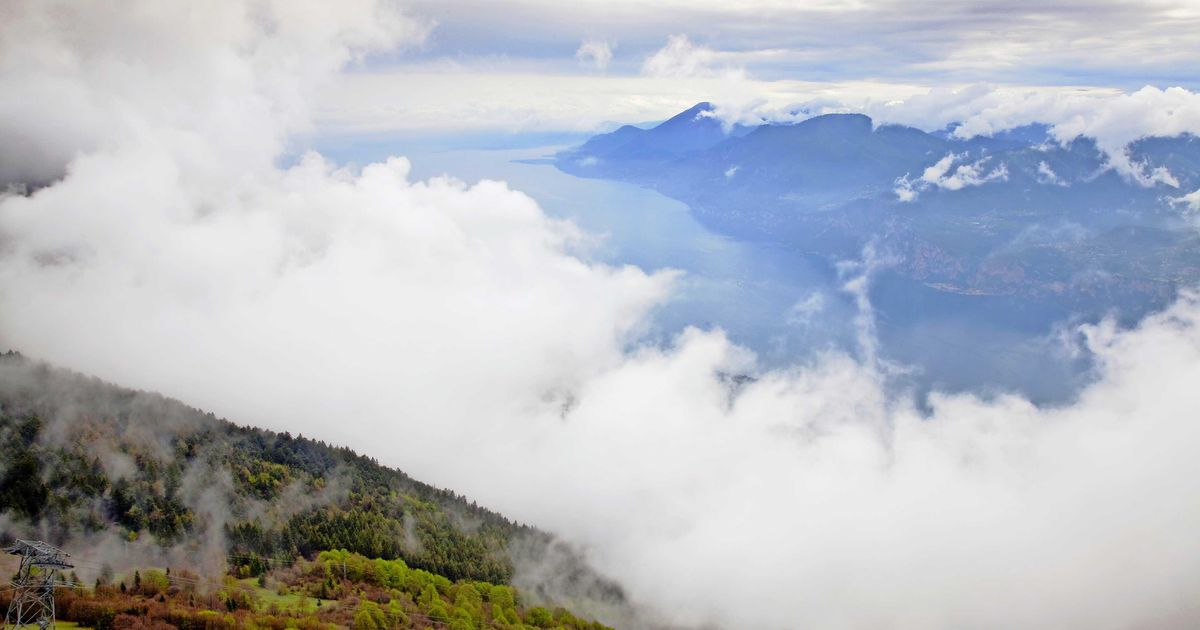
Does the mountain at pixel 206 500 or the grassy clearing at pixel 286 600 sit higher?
the mountain at pixel 206 500

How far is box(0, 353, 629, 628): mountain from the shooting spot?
217ft

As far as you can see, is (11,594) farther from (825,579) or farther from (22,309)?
(22,309)

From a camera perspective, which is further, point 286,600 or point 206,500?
point 206,500

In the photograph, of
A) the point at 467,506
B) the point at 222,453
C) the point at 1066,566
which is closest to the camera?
the point at 222,453

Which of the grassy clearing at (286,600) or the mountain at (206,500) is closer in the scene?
the grassy clearing at (286,600)

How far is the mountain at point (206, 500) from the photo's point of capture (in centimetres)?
6612

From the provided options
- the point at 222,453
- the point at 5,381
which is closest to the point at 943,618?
the point at 222,453

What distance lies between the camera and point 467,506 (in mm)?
106562

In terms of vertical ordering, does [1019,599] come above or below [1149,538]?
below

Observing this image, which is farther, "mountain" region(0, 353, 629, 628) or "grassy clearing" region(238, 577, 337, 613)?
"mountain" region(0, 353, 629, 628)

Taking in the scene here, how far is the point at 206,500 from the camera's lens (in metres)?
78.9

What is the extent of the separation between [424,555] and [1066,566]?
14108 centimetres

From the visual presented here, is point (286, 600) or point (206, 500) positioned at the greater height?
point (206, 500)

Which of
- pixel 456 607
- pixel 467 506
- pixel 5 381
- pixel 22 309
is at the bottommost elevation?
pixel 456 607
